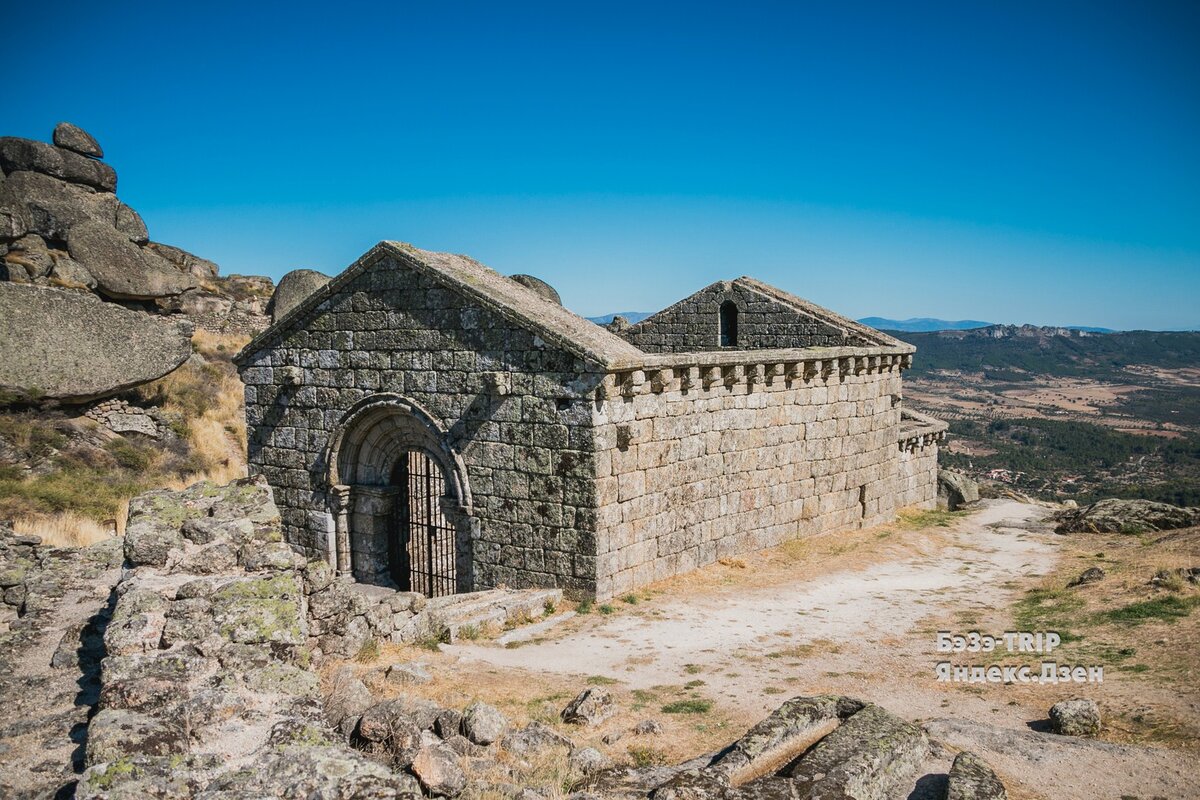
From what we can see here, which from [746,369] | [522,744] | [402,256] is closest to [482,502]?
[402,256]

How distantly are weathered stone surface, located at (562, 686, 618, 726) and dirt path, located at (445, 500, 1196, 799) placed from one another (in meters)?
1.00

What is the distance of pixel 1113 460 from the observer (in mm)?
54906

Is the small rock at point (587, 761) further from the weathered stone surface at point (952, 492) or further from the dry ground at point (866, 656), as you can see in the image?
the weathered stone surface at point (952, 492)

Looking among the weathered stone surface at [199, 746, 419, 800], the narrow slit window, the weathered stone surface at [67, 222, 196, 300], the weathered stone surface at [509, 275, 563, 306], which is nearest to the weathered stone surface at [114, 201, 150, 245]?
the weathered stone surface at [67, 222, 196, 300]

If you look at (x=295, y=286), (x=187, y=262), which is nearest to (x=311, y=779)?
(x=295, y=286)

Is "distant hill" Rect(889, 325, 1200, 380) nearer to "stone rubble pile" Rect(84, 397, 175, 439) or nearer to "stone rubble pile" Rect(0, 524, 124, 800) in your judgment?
"stone rubble pile" Rect(84, 397, 175, 439)

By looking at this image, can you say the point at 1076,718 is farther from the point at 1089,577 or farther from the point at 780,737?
the point at 1089,577

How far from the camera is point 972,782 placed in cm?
543

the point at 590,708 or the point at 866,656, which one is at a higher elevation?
the point at 590,708

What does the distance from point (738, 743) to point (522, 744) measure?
1.66 m

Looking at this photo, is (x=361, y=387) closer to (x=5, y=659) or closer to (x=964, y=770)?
(x=5, y=659)

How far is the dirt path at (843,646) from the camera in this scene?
6.29 meters

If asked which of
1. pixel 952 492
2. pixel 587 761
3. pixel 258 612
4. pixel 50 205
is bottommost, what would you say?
pixel 952 492

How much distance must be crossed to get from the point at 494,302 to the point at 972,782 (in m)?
8.45
